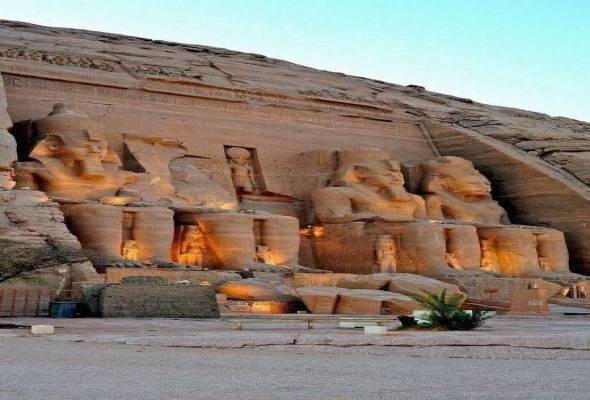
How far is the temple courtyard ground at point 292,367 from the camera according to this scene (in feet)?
12.6

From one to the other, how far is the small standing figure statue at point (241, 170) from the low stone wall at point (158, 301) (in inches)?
411

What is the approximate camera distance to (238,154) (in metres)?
22.4

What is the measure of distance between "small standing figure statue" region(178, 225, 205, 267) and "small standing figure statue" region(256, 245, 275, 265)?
1.23 m

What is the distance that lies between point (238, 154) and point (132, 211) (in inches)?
226

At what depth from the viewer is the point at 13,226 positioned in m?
13.3

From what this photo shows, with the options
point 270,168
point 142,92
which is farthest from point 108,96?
point 270,168

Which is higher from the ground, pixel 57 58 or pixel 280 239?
pixel 57 58

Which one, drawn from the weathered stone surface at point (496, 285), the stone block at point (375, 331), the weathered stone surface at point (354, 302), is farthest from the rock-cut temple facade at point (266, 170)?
the stone block at point (375, 331)

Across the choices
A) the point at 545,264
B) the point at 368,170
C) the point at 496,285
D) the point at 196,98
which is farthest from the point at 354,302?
the point at 196,98

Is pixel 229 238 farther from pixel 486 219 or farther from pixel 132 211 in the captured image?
pixel 486 219

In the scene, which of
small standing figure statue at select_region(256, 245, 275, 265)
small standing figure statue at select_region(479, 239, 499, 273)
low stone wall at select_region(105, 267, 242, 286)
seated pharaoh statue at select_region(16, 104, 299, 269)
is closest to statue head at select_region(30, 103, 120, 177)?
seated pharaoh statue at select_region(16, 104, 299, 269)

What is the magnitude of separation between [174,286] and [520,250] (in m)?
11.6

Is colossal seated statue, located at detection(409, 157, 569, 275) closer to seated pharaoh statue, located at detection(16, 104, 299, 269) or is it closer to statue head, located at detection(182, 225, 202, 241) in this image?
seated pharaoh statue, located at detection(16, 104, 299, 269)

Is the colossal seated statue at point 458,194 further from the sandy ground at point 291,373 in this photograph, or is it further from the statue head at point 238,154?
the sandy ground at point 291,373
